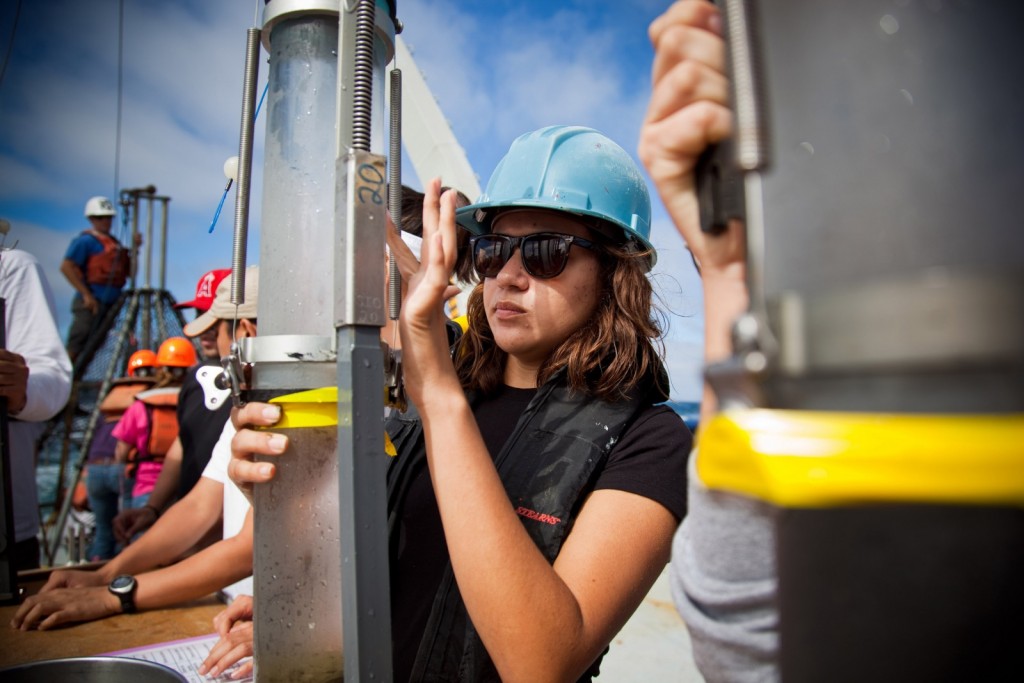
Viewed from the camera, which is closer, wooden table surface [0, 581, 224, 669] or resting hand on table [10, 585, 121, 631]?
wooden table surface [0, 581, 224, 669]

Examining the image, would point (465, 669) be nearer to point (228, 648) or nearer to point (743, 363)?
point (228, 648)

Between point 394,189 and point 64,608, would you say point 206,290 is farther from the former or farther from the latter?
point 394,189

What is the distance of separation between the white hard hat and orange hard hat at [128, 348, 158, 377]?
2154 mm

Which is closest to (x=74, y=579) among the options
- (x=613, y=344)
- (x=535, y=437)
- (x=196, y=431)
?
(x=196, y=431)

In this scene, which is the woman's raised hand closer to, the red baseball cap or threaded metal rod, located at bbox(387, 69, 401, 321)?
threaded metal rod, located at bbox(387, 69, 401, 321)

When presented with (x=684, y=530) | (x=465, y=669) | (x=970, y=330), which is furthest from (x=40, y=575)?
(x=970, y=330)

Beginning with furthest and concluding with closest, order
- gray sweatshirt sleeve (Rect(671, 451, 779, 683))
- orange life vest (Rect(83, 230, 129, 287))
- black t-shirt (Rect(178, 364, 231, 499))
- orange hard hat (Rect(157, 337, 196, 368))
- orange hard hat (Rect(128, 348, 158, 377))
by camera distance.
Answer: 1. orange life vest (Rect(83, 230, 129, 287))
2. orange hard hat (Rect(128, 348, 158, 377))
3. orange hard hat (Rect(157, 337, 196, 368))
4. black t-shirt (Rect(178, 364, 231, 499))
5. gray sweatshirt sleeve (Rect(671, 451, 779, 683))

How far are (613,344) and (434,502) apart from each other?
651mm

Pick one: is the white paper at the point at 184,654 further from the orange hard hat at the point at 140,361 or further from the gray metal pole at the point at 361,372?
the orange hard hat at the point at 140,361

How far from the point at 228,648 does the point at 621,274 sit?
1511 mm

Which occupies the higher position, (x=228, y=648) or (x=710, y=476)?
(x=710, y=476)

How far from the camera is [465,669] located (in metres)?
1.32

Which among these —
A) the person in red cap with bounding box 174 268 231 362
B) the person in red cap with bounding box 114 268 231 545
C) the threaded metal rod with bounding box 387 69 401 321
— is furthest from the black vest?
the person in red cap with bounding box 174 268 231 362

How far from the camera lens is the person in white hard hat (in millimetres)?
8617
